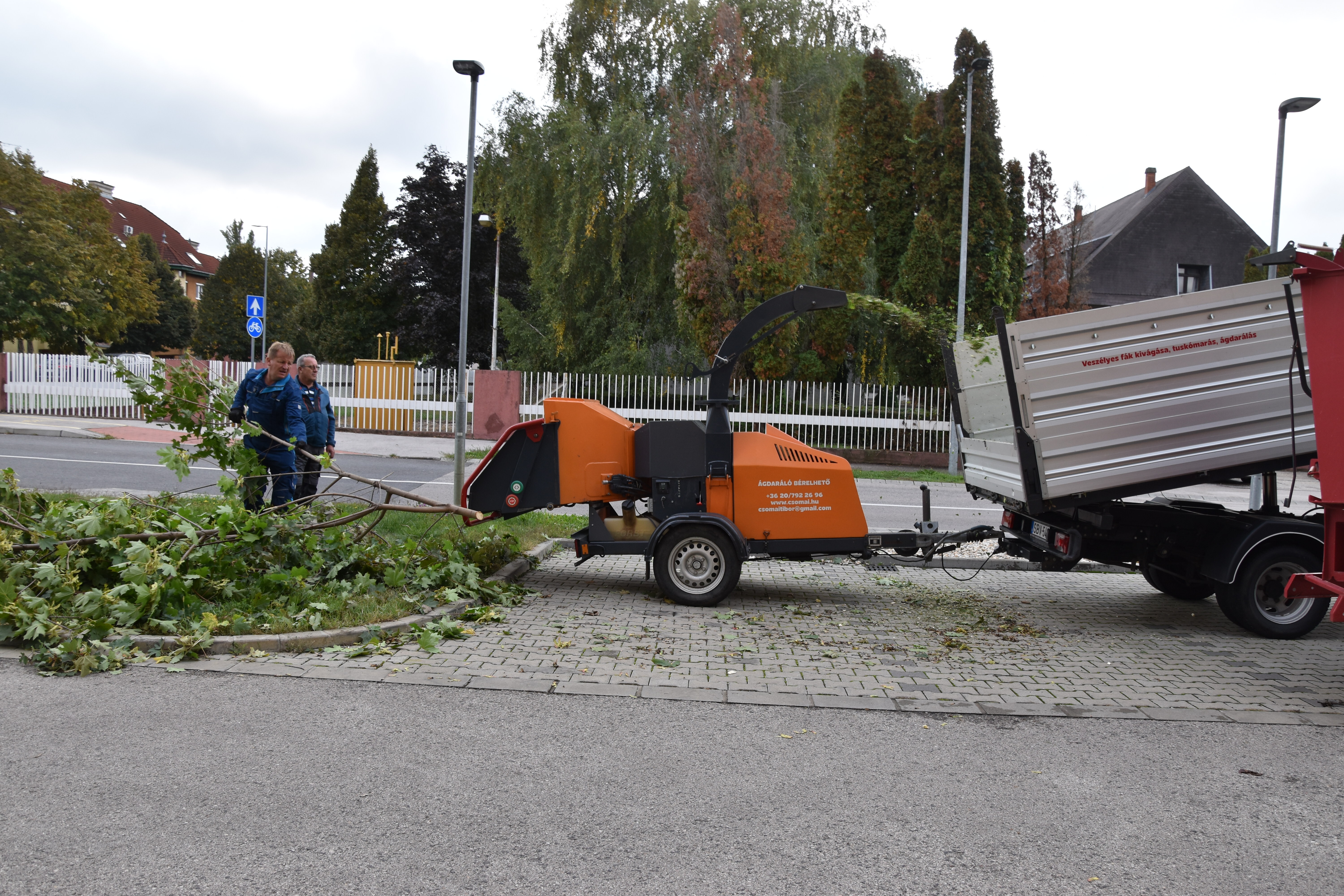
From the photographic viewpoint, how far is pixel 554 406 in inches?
300

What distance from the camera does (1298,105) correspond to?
14461mm

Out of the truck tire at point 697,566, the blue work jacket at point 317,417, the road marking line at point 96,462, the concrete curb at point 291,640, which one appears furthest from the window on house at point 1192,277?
the concrete curb at point 291,640

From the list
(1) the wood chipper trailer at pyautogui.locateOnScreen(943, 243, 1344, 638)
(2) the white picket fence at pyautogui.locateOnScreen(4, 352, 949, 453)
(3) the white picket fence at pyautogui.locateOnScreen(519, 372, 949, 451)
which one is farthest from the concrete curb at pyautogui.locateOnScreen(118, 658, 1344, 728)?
A: (3) the white picket fence at pyautogui.locateOnScreen(519, 372, 949, 451)

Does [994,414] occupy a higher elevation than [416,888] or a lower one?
higher

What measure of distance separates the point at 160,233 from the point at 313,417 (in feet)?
300

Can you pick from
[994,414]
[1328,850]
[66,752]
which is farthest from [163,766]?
[994,414]

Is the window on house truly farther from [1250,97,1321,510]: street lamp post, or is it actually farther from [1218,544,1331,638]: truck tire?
[1218,544,1331,638]: truck tire

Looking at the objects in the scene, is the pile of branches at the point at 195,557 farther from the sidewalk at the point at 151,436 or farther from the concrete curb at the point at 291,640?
the sidewalk at the point at 151,436

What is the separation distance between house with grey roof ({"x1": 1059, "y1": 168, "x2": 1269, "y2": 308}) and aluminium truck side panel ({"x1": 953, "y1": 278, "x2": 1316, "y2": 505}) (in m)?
39.5

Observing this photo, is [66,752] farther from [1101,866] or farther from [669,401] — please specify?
[669,401]

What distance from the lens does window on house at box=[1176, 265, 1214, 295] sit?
145 feet

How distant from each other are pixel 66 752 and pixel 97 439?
18.3 m

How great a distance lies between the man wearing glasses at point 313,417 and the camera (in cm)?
921

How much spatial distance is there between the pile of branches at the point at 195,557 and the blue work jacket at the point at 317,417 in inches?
49.5
